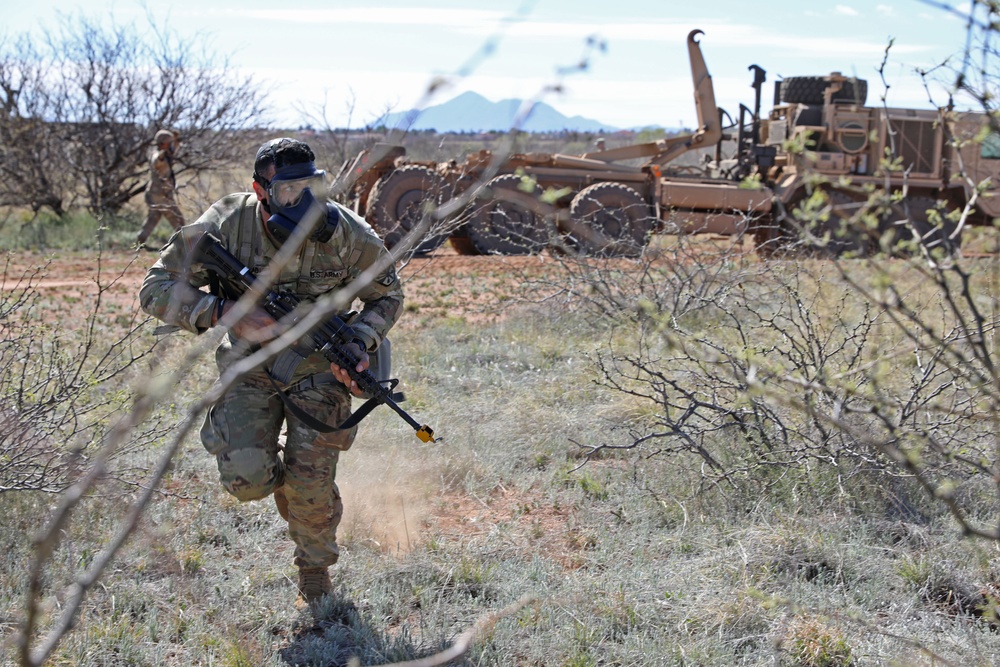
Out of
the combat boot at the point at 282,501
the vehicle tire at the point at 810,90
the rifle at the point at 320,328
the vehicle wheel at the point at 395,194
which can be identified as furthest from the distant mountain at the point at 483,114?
the vehicle tire at the point at 810,90

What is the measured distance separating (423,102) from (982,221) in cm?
1545

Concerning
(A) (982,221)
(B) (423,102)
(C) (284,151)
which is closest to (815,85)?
(A) (982,221)

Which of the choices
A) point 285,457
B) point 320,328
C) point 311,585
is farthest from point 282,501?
point 320,328

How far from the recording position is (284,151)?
320 cm

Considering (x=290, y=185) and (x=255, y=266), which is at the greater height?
(x=290, y=185)

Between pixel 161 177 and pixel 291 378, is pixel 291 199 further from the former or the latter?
pixel 161 177

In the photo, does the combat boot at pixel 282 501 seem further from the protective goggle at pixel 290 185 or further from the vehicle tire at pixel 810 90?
the vehicle tire at pixel 810 90

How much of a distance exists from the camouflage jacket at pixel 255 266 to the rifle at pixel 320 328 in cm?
5

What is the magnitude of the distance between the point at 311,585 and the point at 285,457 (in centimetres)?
46

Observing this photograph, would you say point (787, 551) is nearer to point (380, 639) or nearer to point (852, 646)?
point (852, 646)

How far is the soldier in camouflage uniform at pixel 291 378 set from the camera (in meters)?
3.24

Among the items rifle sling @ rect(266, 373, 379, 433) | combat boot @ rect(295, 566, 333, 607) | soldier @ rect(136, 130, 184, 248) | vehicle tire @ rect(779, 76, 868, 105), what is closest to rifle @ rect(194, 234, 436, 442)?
rifle sling @ rect(266, 373, 379, 433)

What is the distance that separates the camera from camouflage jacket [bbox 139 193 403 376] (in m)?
3.26

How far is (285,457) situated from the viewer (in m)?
3.39
